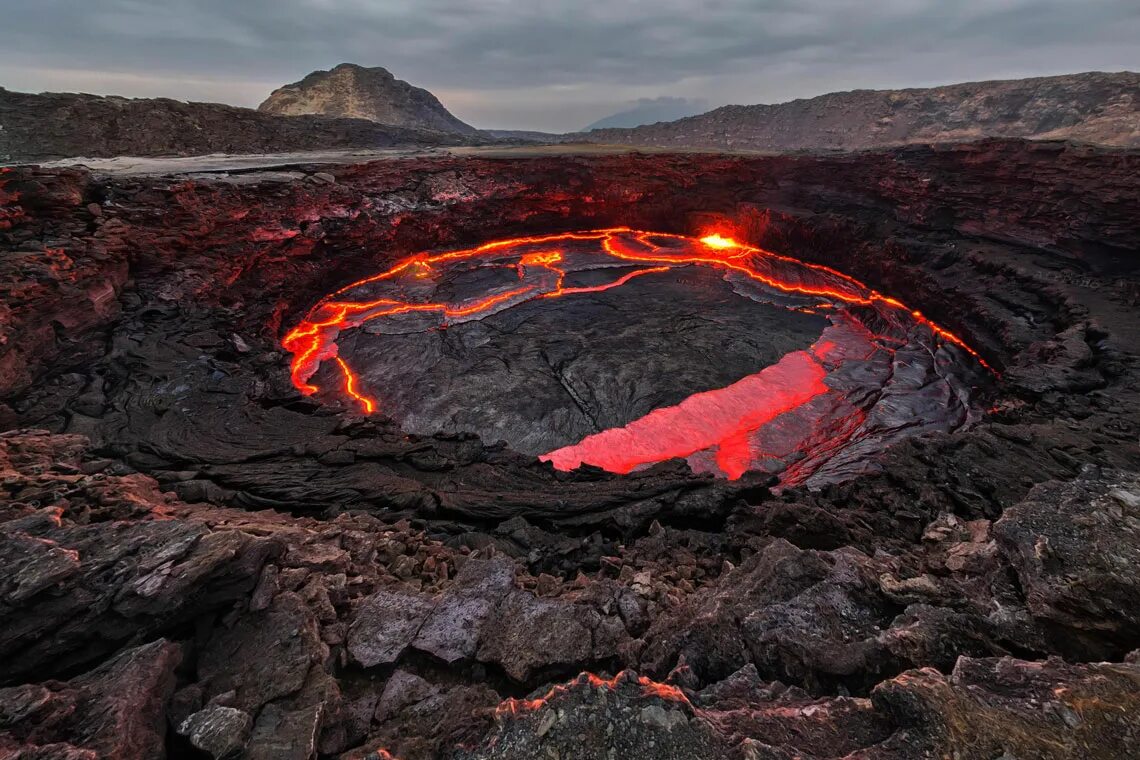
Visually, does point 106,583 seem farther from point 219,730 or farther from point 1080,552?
point 1080,552

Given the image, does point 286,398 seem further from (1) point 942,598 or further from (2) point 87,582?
(1) point 942,598

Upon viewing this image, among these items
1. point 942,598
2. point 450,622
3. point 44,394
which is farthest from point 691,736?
point 44,394

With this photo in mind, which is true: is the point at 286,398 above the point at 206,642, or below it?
below

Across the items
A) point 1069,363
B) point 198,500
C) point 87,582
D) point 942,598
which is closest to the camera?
point 87,582

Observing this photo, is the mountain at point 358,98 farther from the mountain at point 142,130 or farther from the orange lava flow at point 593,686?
the orange lava flow at point 593,686

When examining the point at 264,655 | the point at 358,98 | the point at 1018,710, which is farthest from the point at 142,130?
the point at 358,98

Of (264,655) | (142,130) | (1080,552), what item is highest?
(142,130)
